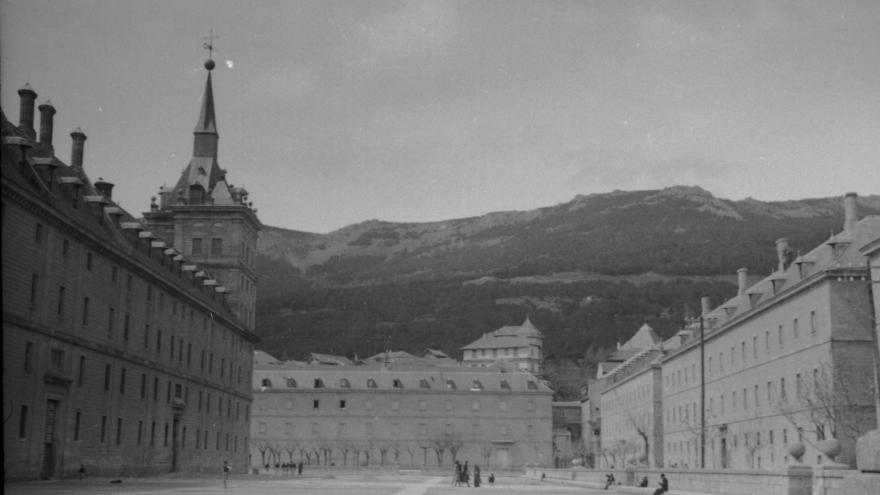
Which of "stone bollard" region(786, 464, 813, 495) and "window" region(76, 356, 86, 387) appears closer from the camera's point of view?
"stone bollard" region(786, 464, 813, 495)

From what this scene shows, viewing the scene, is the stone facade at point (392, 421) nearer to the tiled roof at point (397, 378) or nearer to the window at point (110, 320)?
the tiled roof at point (397, 378)

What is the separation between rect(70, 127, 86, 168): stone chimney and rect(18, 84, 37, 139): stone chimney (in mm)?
9157

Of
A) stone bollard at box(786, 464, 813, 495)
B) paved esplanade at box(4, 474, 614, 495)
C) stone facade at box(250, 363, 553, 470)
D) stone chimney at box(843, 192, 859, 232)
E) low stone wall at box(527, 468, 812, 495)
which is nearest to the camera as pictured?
stone bollard at box(786, 464, 813, 495)

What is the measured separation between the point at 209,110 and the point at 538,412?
59.2 meters

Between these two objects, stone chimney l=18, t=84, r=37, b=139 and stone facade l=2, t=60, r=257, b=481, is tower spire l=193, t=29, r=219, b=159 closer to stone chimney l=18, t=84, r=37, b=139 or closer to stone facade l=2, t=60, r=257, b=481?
stone facade l=2, t=60, r=257, b=481

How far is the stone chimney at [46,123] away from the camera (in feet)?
172

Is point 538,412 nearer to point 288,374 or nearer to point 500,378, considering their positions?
point 500,378

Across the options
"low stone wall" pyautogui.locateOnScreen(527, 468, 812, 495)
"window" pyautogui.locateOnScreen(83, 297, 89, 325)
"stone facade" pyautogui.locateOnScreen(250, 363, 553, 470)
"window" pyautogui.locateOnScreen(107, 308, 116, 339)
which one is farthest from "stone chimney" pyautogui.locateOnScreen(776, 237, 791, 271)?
"stone facade" pyautogui.locateOnScreen(250, 363, 553, 470)

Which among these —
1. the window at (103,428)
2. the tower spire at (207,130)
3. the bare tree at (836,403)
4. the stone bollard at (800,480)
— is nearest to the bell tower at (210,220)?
the tower spire at (207,130)

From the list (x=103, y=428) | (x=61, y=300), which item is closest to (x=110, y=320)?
(x=103, y=428)

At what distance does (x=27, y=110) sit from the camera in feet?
165

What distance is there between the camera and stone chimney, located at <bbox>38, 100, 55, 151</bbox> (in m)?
52.4

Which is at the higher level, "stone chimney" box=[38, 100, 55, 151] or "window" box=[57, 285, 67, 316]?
"stone chimney" box=[38, 100, 55, 151]

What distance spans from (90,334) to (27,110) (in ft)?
40.4
